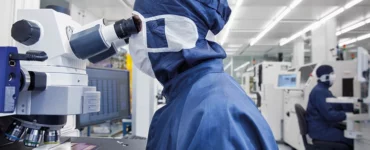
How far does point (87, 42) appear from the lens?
715mm

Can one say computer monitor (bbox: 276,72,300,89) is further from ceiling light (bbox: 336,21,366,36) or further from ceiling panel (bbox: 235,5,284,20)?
ceiling light (bbox: 336,21,366,36)

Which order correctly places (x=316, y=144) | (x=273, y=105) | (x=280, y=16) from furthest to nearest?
(x=280, y=16)
(x=273, y=105)
(x=316, y=144)

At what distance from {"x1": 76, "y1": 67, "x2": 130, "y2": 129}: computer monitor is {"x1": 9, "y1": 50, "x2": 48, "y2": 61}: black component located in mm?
543

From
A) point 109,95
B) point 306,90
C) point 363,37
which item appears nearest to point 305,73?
point 306,90

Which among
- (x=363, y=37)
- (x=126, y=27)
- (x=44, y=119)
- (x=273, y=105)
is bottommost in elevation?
(x=273, y=105)

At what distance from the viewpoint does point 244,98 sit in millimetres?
647

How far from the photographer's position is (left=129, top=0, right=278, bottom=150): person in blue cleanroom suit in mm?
567

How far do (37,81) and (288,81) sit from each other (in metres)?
4.65

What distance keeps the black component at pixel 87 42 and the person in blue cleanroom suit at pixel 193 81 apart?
0.11 meters

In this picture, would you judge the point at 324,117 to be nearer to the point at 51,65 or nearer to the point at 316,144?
the point at 316,144

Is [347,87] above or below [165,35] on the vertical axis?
below

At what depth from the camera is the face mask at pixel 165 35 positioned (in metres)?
0.73

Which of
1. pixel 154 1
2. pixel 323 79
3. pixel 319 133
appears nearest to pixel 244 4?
pixel 323 79

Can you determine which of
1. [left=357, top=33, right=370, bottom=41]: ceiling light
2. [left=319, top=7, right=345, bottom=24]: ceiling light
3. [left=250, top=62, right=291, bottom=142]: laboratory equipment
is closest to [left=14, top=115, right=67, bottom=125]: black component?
[left=250, top=62, right=291, bottom=142]: laboratory equipment
